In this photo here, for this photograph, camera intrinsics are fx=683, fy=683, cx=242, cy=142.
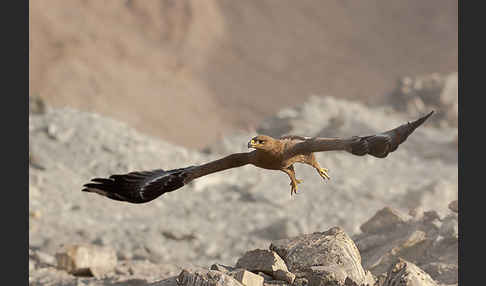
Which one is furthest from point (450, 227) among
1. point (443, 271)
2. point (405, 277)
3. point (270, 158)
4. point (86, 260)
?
point (86, 260)

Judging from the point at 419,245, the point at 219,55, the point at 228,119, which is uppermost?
the point at 219,55

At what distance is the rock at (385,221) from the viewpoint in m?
8.28

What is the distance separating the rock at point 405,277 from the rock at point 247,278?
98 cm

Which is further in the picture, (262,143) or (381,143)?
(262,143)

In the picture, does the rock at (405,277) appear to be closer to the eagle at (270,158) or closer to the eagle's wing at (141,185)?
the eagle at (270,158)

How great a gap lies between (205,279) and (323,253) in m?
1.13

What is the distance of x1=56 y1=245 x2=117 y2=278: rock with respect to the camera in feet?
27.9

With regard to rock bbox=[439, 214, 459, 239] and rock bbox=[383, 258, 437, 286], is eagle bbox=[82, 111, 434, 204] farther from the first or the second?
rock bbox=[439, 214, 459, 239]

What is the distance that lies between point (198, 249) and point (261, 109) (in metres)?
25.3

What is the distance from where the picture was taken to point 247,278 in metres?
5.27

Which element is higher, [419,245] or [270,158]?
[270,158]

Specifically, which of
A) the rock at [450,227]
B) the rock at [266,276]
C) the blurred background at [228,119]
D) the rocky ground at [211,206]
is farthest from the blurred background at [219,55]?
the rock at [266,276]

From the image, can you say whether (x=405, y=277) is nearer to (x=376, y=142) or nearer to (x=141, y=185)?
(x=376, y=142)

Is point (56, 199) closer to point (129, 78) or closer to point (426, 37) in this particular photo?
point (129, 78)
